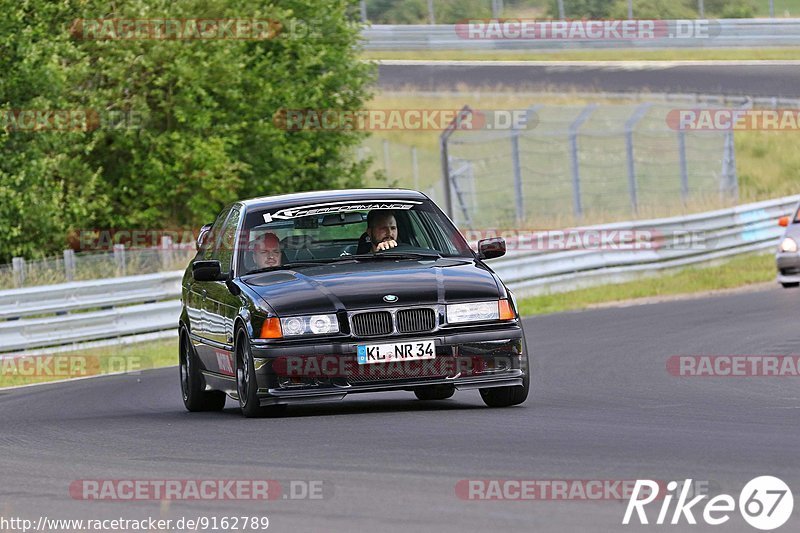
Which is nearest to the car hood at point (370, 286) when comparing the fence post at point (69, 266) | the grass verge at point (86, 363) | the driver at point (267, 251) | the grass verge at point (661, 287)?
the driver at point (267, 251)

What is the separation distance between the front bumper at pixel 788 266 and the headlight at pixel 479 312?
44.2ft

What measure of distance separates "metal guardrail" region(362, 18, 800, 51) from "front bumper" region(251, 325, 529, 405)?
131 ft

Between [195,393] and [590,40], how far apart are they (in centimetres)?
4209

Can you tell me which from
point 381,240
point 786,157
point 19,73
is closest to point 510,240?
point 19,73

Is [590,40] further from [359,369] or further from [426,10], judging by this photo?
[359,369]

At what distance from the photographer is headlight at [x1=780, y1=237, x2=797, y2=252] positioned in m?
23.5

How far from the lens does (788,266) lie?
23859mm

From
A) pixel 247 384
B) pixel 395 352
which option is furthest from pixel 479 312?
pixel 247 384

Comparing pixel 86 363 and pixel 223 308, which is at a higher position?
pixel 223 308

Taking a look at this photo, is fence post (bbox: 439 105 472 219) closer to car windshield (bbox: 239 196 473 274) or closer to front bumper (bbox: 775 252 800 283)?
front bumper (bbox: 775 252 800 283)

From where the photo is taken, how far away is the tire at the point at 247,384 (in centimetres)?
1092

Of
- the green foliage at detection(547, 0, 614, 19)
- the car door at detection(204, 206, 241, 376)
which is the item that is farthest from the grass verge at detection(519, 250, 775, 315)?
the green foliage at detection(547, 0, 614, 19)

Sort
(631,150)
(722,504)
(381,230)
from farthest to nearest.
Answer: (631,150), (381,230), (722,504)

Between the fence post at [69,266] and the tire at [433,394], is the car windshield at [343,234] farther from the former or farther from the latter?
the fence post at [69,266]
